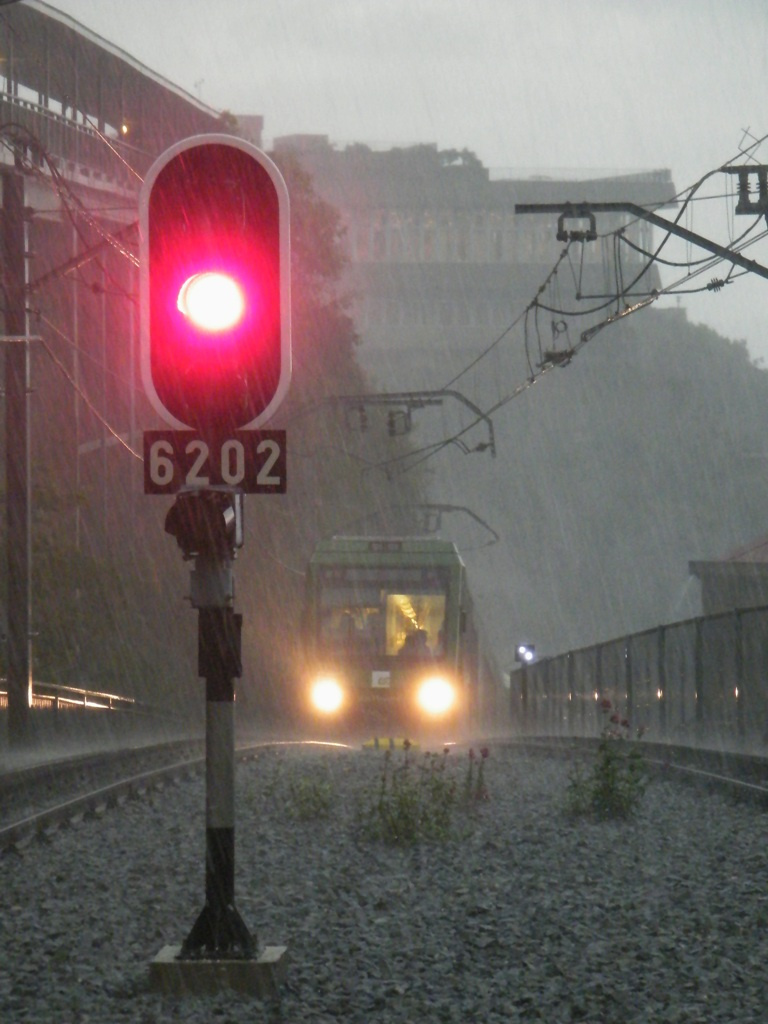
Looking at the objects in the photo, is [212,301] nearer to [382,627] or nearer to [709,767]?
[709,767]

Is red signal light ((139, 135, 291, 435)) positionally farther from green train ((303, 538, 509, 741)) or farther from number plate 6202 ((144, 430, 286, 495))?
green train ((303, 538, 509, 741))

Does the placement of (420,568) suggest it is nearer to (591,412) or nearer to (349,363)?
(349,363)

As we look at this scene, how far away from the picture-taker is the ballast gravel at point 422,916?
5.84 metres

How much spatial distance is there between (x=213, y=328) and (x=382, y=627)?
67.5 ft

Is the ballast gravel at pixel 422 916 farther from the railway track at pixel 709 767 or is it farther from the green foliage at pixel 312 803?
the railway track at pixel 709 767

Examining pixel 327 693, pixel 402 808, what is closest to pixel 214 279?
pixel 402 808

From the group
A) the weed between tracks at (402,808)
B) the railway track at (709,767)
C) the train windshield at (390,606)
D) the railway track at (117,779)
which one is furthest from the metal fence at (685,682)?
the train windshield at (390,606)

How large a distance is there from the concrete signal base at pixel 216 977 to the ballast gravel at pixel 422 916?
6cm

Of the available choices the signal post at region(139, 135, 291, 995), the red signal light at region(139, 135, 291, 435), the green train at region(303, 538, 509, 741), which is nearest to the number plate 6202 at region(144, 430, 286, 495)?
the signal post at region(139, 135, 291, 995)

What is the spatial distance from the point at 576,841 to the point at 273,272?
21.6 ft

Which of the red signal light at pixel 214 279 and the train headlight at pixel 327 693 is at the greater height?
the red signal light at pixel 214 279

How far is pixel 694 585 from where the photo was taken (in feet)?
262

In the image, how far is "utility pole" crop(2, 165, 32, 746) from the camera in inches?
790

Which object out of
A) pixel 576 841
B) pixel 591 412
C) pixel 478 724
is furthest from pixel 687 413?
pixel 576 841
